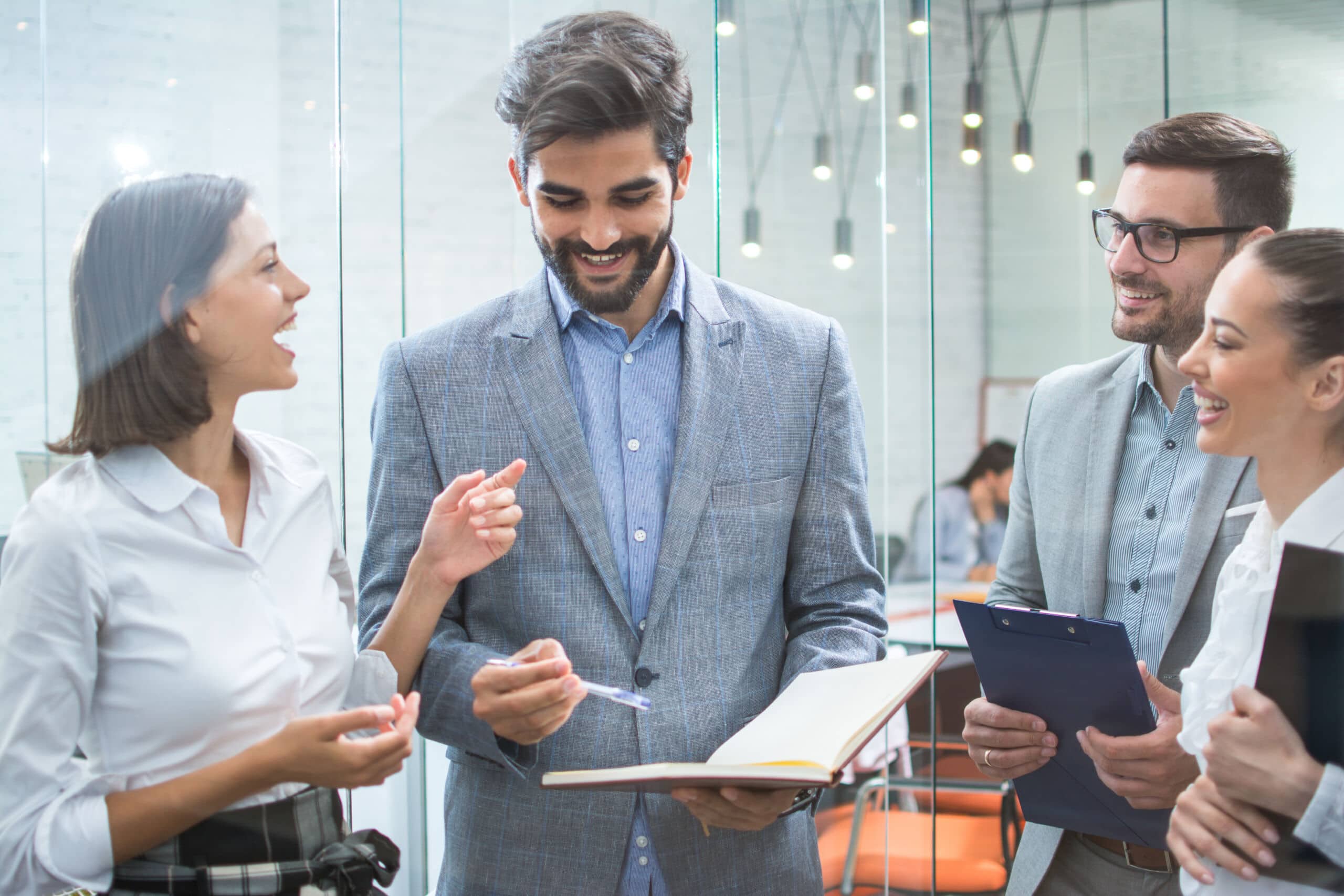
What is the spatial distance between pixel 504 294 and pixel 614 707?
59 centimetres

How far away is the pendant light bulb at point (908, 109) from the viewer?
18.2 feet

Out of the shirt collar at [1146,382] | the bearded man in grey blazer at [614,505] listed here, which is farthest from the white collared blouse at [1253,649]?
the bearded man in grey blazer at [614,505]

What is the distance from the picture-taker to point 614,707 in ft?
4.68

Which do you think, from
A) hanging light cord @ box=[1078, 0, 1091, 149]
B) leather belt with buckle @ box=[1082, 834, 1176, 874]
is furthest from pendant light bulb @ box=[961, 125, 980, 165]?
leather belt with buckle @ box=[1082, 834, 1176, 874]

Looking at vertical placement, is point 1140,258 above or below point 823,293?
below

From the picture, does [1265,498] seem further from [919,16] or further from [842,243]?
[842,243]

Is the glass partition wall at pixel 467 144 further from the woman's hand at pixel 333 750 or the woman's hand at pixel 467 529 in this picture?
the woman's hand at pixel 333 750

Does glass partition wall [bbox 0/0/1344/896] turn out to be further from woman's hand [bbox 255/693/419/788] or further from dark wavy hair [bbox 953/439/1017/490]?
dark wavy hair [bbox 953/439/1017/490]

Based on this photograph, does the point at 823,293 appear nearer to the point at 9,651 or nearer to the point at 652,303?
the point at 652,303

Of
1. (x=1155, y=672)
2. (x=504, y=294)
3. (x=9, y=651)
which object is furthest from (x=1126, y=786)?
(x=9, y=651)

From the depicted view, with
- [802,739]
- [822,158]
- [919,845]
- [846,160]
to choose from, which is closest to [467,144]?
[802,739]

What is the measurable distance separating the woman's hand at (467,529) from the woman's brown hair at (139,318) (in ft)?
1.06

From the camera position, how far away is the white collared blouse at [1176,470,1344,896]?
3.39 feet

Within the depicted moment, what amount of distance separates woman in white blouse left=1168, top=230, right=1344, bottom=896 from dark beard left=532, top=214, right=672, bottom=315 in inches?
26.3
